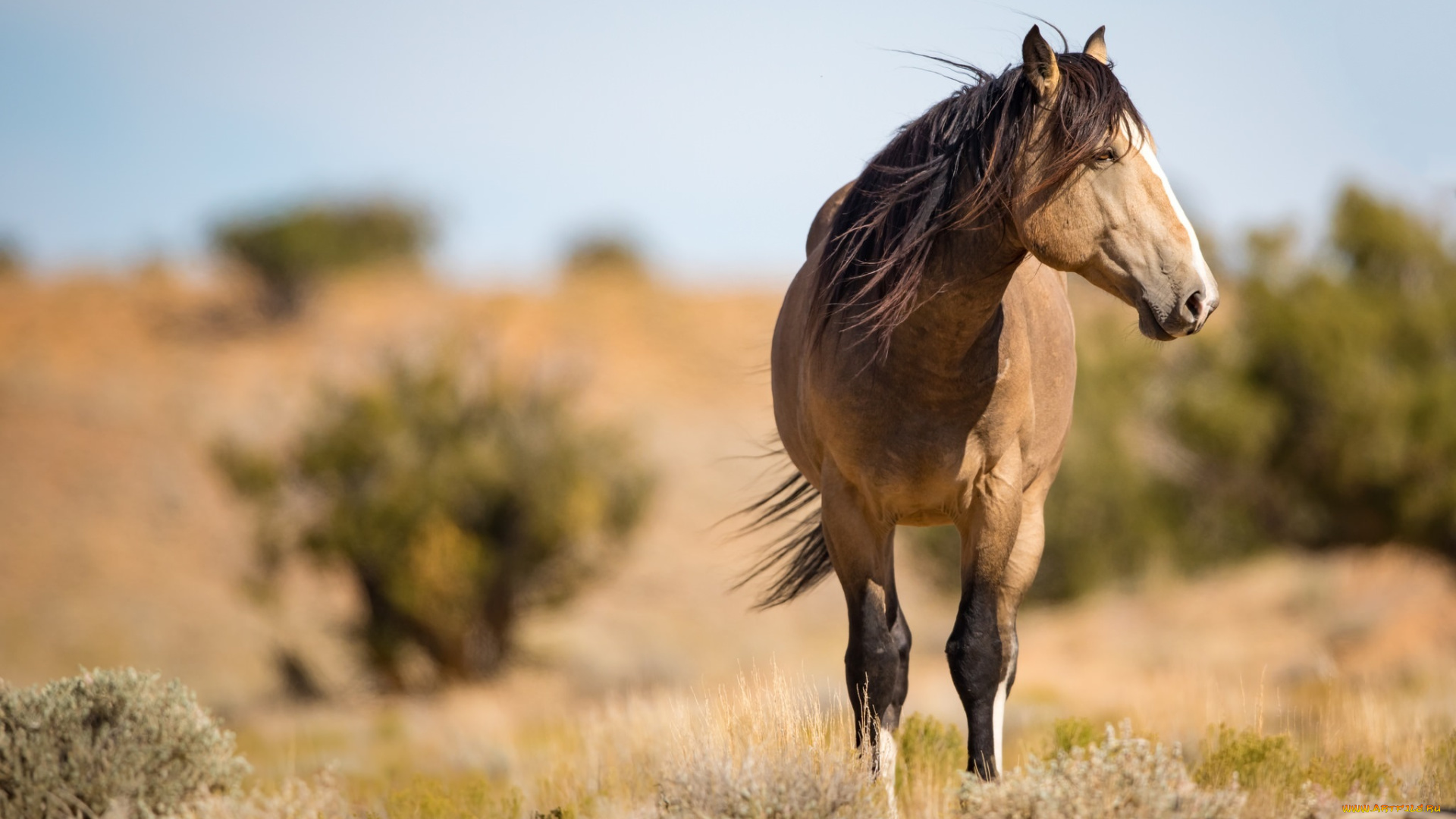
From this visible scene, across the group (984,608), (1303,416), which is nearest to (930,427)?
(984,608)

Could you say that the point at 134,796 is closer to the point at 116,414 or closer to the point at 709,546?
the point at 709,546

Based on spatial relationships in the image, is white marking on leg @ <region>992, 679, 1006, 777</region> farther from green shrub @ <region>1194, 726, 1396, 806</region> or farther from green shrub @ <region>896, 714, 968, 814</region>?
green shrub @ <region>1194, 726, 1396, 806</region>

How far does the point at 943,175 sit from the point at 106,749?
12.1 ft

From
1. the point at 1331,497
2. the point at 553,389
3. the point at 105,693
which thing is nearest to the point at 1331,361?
the point at 1331,497

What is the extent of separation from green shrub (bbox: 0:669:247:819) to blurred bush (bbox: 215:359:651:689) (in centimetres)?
1041

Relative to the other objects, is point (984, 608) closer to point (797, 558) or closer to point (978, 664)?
point (978, 664)

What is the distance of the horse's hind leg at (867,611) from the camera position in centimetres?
422

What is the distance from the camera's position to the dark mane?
3553 mm

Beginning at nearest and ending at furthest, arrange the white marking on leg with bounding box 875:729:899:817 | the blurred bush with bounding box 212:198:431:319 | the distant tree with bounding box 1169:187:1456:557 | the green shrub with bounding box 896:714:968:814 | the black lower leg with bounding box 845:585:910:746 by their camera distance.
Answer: the white marking on leg with bounding box 875:729:899:817 → the black lower leg with bounding box 845:585:910:746 → the green shrub with bounding box 896:714:968:814 → the distant tree with bounding box 1169:187:1456:557 → the blurred bush with bounding box 212:198:431:319

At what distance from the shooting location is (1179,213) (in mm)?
Result: 3465

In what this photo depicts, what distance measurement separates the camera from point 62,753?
437 centimetres

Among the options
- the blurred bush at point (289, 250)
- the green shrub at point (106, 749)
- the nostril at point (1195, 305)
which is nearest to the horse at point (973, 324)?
the nostril at point (1195, 305)

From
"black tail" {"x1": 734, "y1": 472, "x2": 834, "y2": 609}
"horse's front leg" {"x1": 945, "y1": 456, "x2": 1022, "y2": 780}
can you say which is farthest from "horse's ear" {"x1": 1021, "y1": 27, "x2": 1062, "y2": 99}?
"black tail" {"x1": 734, "y1": 472, "x2": 834, "y2": 609}

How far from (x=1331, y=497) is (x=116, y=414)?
77.9ft
